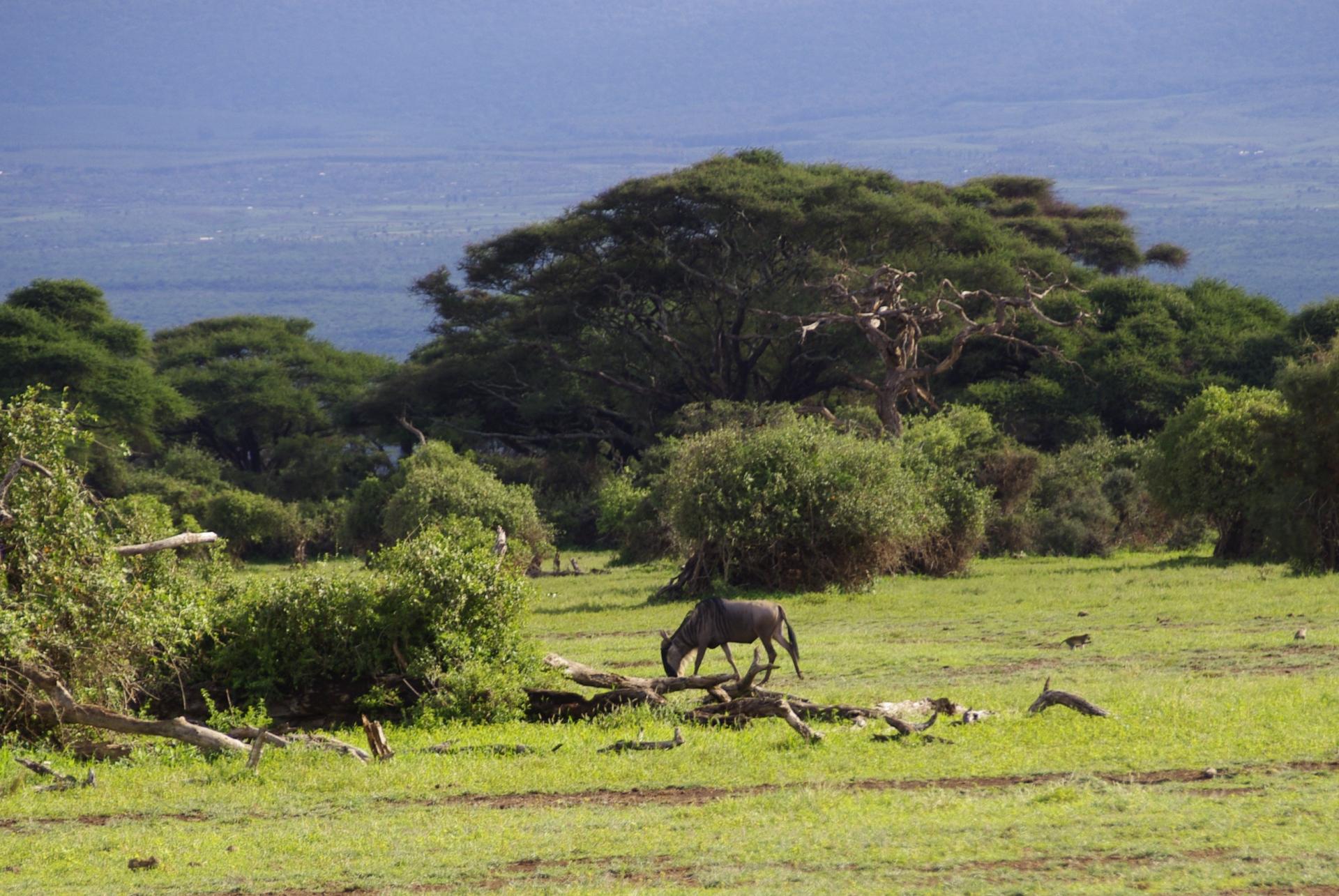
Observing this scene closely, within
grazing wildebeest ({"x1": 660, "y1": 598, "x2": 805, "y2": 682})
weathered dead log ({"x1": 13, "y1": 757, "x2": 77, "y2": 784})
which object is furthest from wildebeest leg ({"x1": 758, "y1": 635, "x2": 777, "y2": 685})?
weathered dead log ({"x1": 13, "y1": 757, "x2": 77, "y2": 784})

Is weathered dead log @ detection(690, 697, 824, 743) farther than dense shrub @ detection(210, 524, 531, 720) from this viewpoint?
No

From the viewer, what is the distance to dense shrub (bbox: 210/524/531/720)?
1653cm

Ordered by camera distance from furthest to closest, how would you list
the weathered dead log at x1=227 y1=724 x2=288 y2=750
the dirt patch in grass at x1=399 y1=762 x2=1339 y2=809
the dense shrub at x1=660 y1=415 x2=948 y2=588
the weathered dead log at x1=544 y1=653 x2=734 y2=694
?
1. the dense shrub at x1=660 y1=415 x2=948 y2=588
2. the weathered dead log at x1=544 y1=653 x2=734 y2=694
3. the weathered dead log at x1=227 y1=724 x2=288 y2=750
4. the dirt patch in grass at x1=399 y1=762 x2=1339 y2=809

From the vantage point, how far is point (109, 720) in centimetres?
1412

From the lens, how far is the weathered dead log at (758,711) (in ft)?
44.5

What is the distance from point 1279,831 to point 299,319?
67.7 meters

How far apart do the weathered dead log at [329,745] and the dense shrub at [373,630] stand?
208 centimetres

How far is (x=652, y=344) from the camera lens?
53219mm

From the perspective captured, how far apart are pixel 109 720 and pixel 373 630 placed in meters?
3.24

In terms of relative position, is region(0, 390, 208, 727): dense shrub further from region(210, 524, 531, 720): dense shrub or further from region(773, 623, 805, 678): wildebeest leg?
region(773, 623, 805, 678): wildebeest leg

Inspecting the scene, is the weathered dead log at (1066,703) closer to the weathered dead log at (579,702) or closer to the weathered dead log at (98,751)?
the weathered dead log at (579,702)

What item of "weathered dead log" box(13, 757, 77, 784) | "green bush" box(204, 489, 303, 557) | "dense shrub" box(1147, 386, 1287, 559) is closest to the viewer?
"weathered dead log" box(13, 757, 77, 784)

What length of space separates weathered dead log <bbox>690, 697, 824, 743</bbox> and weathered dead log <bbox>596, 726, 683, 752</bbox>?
0.91 metres

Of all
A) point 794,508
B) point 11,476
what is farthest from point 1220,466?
point 11,476
